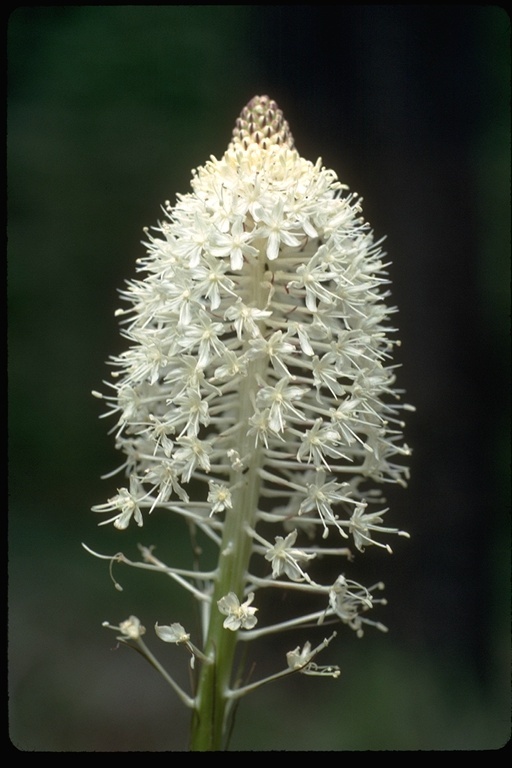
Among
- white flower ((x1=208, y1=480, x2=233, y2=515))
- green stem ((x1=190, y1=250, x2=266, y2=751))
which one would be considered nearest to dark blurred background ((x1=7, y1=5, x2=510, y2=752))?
green stem ((x1=190, y1=250, x2=266, y2=751))

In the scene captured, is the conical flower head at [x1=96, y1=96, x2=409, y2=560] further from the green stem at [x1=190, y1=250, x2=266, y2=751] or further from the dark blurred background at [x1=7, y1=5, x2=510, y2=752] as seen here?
the dark blurred background at [x1=7, y1=5, x2=510, y2=752]

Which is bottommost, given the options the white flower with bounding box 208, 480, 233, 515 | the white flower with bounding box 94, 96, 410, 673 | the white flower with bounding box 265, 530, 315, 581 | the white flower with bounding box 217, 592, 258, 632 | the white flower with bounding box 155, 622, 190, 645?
the white flower with bounding box 155, 622, 190, 645

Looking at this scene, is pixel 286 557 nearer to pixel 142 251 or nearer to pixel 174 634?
pixel 174 634

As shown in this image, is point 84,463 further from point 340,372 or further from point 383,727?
point 340,372

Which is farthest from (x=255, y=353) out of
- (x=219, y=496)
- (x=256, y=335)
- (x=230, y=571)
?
(x=230, y=571)

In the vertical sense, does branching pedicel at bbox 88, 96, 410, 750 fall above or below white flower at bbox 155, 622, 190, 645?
above

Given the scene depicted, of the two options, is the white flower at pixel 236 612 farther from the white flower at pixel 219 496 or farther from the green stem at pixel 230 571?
the white flower at pixel 219 496

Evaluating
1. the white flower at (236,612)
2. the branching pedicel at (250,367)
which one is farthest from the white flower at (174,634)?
the white flower at (236,612)

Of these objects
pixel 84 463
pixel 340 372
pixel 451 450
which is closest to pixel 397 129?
pixel 451 450
